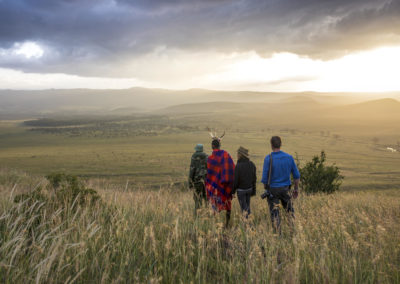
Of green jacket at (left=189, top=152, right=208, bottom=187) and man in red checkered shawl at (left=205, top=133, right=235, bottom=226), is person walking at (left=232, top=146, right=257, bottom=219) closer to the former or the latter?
man in red checkered shawl at (left=205, top=133, right=235, bottom=226)

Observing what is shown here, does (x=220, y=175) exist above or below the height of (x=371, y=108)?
below

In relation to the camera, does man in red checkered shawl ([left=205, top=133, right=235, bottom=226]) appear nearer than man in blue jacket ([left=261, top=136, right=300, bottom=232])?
No

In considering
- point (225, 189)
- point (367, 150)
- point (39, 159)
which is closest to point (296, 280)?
point (225, 189)

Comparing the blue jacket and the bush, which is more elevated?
the blue jacket

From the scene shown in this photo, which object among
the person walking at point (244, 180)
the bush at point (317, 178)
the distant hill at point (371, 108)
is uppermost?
the distant hill at point (371, 108)

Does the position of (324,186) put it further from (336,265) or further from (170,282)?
(170,282)

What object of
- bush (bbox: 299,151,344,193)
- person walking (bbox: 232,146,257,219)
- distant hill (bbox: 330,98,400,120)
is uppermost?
distant hill (bbox: 330,98,400,120)

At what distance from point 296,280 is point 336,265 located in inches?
26.6

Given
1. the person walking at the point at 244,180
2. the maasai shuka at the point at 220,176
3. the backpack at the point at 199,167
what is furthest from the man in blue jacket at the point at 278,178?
the backpack at the point at 199,167

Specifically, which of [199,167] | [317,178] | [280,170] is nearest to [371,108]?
[317,178]

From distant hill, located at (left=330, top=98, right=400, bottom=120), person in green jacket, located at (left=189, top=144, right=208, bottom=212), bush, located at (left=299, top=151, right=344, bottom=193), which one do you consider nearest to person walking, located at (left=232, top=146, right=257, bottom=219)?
person in green jacket, located at (left=189, top=144, right=208, bottom=212)

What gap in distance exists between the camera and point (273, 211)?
523 centimetres

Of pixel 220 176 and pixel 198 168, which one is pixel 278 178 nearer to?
pixel 220 176

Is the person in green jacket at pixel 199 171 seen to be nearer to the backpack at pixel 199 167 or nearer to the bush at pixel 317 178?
the backpack at pixel 199 167
